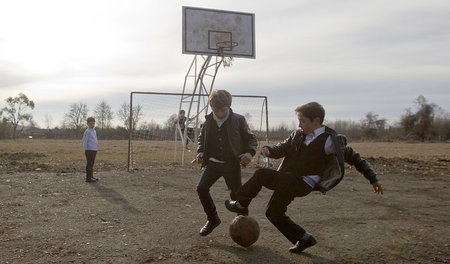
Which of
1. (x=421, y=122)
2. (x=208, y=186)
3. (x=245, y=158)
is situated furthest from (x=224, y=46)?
(x=421, y=122)

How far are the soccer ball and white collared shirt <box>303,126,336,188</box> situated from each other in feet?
3.01

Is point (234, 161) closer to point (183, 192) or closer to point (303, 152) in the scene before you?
point (303, 152)

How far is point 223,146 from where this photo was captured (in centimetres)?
Answer: 473

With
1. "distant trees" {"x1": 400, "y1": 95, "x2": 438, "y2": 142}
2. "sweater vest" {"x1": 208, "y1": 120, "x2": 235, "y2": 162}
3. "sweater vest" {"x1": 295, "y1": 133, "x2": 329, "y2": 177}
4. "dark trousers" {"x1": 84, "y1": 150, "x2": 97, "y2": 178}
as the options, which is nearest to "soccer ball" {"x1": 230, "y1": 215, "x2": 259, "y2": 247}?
"sweater vest" {"x1": 208, "y1": 120, "x2": 235, "y2": 162}

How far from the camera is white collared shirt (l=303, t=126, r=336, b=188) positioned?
3.93 m

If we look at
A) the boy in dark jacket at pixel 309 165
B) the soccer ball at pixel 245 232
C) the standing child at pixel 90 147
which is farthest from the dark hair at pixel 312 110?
the standing child at pixel 90 147

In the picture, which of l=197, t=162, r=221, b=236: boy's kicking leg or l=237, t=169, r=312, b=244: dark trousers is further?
l=197, t=162, r=221, b=236: boy's kicking leg

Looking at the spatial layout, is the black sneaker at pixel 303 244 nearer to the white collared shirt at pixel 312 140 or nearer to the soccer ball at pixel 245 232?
the soccer ball at pixel 245 232

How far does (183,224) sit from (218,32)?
10029 millimetres

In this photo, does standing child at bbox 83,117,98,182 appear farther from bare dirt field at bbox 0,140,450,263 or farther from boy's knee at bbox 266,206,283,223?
boy's knee at bbox 266,206,283,223

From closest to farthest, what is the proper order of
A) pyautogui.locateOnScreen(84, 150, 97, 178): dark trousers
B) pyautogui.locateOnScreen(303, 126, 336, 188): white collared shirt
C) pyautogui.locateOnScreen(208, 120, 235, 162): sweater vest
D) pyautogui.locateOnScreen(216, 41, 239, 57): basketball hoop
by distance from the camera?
pyautogui.locateOnScreen(303, 126, 336, 188): white collared shirt → pyautogui.locateOnScreen(208, 120, 235, 162): sweater vest → pyautogui.locateOnScreen(84, 150, 97, 178): dark trousers → pyautogui.locateOnScreen(216, 41, 239, 57): basketball hoop

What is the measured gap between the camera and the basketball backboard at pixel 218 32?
14.0 meters

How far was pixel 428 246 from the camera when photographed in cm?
470

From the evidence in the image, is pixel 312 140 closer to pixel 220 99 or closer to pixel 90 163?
pixel 220 99
